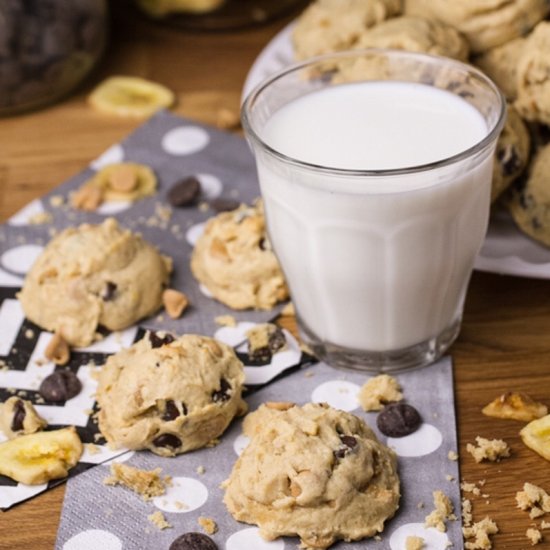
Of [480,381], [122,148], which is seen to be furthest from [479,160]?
[122,148]

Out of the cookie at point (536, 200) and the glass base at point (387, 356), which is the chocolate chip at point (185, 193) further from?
the cookie at point (536, 200)

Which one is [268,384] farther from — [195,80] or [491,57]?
[195,80]

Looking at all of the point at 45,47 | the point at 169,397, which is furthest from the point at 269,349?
the point at 45,47

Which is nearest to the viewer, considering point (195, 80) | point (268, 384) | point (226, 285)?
point (268, 384)

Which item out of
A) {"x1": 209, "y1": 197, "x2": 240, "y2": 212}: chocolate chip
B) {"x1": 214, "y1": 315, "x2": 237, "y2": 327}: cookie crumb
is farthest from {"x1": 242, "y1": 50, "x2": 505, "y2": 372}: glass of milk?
{"x1": 209, "y1": 197, "x2": 240, "y2": 212}: chocolate chip

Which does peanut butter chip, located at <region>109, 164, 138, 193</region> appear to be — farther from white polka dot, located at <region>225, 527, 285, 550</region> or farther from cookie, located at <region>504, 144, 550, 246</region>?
white polka dot, located at <region>225, 527, 285, 550</region>

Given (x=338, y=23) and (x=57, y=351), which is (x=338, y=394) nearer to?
(x=57, y=351)

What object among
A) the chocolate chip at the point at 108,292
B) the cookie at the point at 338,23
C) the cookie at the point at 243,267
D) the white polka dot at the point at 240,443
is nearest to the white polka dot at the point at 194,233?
the cookie at the point at 243,267
